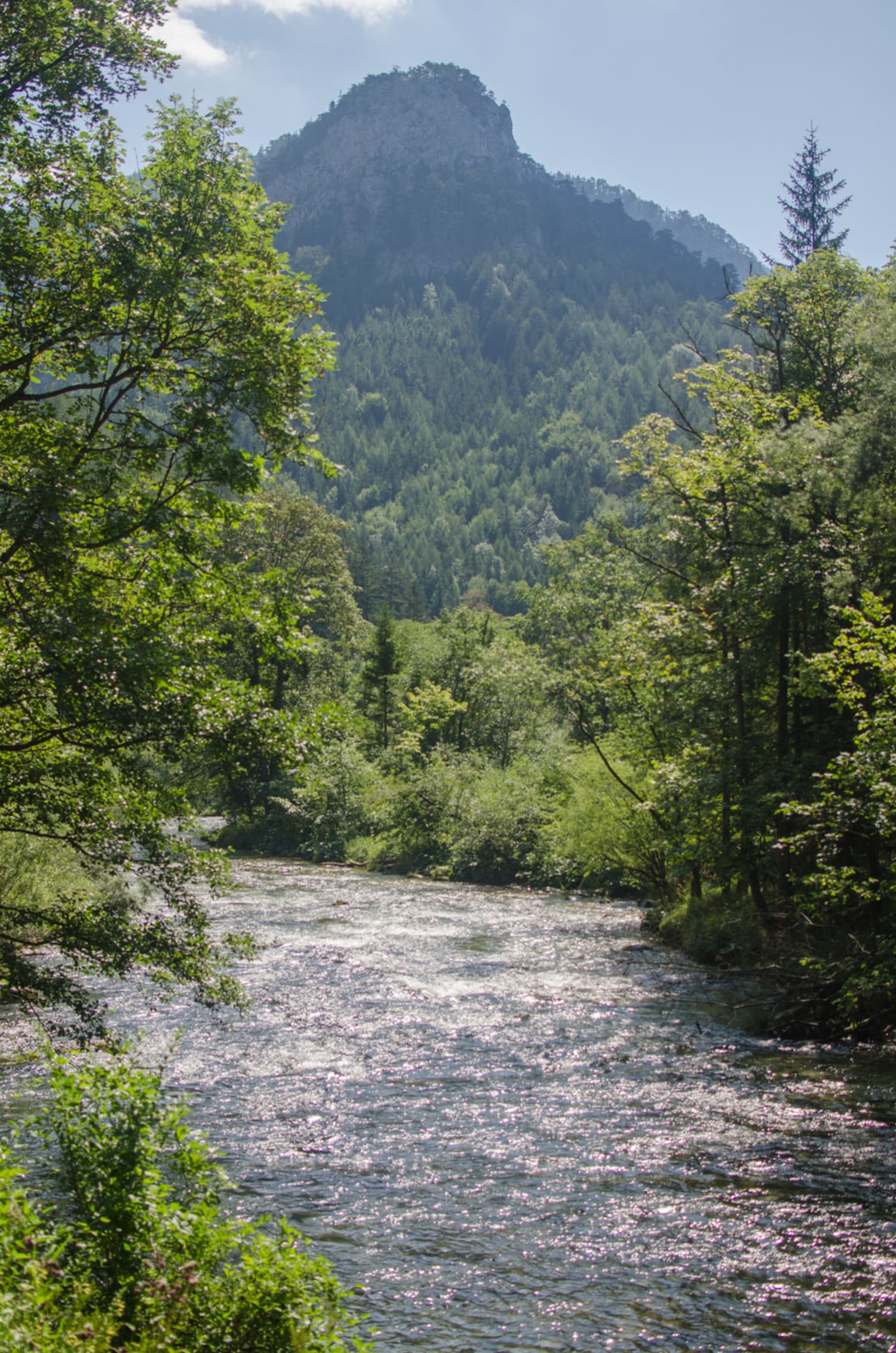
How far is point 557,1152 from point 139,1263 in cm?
677

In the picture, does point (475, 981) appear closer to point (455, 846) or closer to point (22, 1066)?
point (22, 1066)

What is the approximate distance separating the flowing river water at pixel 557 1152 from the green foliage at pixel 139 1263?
2516mm

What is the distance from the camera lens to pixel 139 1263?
220 inches

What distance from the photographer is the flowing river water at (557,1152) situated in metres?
8.06

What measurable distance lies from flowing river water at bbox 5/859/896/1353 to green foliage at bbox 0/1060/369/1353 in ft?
8.26

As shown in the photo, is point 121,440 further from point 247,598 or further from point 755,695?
point 755,695

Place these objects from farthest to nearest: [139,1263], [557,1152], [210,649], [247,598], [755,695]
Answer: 1. [755,695]
2. [557,1152]
3. [247,598]
4. [210,649]
5. [139,1263]

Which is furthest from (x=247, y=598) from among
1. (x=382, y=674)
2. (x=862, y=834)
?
(x=382, y=674)

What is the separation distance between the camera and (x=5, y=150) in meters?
10.4

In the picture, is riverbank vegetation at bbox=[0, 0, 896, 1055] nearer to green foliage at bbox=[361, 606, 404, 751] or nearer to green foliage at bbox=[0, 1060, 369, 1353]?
green foliage at bbox=[0, 1060, 369, 1353]

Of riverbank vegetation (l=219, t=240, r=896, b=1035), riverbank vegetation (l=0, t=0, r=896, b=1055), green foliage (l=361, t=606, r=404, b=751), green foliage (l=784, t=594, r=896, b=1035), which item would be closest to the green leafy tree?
riverbank vegetation (l=0, t=0, r=896, b=1055)

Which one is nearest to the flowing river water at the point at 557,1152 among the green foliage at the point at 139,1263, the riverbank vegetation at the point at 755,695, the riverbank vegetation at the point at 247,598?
the riverbank vegetation at the point at 247,598

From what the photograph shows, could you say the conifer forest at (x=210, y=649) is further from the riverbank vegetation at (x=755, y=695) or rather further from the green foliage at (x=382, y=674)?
the green foliage at (x=382, y=674)

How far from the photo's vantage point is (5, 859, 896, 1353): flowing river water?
8.06 meters
